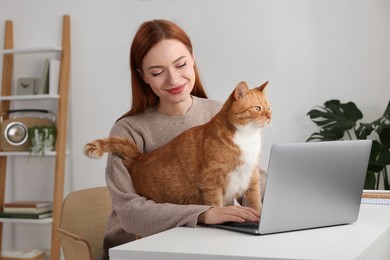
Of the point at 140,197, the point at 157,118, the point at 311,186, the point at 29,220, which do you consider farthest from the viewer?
the point at 29,220

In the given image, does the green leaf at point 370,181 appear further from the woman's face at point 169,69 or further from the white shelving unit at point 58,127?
the white shelving unit at point 58,127

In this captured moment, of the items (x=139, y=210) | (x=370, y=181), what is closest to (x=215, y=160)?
(x=139, y=210)

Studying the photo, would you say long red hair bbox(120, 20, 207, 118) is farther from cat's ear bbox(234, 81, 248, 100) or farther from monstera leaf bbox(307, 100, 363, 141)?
monstera leaf bbox(307, 100, 363, 141)

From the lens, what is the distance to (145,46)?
1601mm

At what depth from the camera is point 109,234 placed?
170cm

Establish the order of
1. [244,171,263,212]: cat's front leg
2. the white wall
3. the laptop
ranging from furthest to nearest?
the white wall < [244,171,263,212]: cat's front leg < the laptop

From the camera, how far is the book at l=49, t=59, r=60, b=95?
421cm

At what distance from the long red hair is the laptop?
52 centimetres

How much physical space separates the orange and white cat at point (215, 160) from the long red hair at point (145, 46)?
19 centimetres

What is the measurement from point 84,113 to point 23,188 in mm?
765

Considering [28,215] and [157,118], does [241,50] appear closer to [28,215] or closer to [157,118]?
[28,215]

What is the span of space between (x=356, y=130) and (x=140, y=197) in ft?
6.81

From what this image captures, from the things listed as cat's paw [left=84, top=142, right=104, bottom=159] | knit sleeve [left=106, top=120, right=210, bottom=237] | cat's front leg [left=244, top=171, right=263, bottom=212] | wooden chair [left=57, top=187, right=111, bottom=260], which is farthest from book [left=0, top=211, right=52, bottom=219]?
cat's front leg [left=244, top=171, right=263, bottom=212]

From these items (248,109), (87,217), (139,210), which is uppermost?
(248,109)
